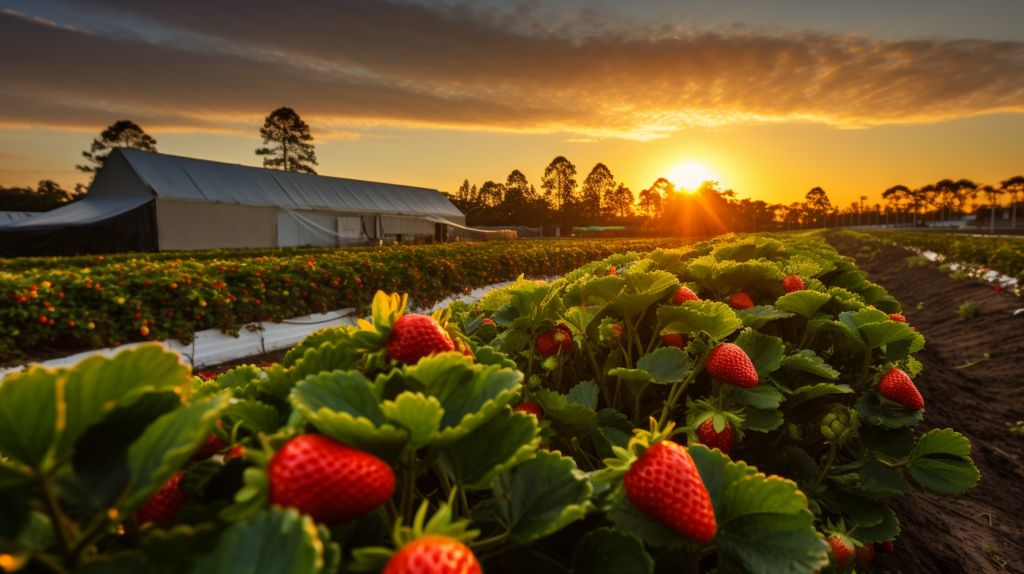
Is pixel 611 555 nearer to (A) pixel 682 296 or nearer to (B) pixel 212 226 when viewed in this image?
(A) pixel 682 296

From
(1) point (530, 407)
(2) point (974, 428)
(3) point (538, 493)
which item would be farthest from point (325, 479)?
(2) point (974, 428)

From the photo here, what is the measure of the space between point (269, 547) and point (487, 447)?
30 cm

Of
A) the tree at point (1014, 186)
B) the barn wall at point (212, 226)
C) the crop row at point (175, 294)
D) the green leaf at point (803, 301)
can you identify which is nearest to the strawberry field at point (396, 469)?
the green leaf at point (803, 301)

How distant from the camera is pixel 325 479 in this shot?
1.75 ft

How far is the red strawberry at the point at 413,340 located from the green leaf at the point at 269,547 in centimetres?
38

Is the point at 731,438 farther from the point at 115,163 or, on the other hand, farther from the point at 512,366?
the point at 115,163

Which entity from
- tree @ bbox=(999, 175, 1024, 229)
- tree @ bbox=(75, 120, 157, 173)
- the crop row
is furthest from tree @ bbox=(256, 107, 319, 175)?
tree @ bbox=(999, 175, 1024, 229)

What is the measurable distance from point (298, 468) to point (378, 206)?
3649cm

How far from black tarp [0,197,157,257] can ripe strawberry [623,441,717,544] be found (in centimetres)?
2548

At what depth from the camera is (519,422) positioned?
69 cm

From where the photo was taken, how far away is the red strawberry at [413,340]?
2.72 ft

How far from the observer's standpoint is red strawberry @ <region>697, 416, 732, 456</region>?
1.22m

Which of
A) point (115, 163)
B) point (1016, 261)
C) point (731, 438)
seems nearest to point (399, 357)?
point (731, 438)

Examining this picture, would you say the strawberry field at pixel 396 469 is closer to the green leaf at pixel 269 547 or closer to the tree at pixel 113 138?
the green leaf at pixel 269 547
